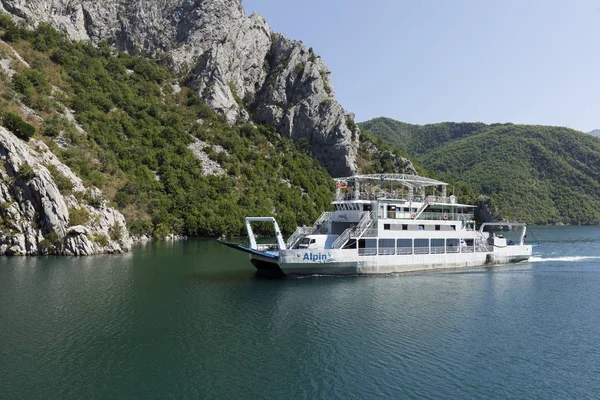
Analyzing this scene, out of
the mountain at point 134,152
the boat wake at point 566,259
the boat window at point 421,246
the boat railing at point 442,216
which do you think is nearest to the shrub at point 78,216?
the mountain at point 134,152

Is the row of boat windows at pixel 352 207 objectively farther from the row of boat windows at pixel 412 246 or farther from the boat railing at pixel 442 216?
the boat railing at pixel 442 216

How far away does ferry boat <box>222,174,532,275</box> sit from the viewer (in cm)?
4347

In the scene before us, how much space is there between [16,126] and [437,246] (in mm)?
70740

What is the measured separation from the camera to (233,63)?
509 feet

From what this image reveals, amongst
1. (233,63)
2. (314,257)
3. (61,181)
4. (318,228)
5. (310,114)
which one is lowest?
(314,257)

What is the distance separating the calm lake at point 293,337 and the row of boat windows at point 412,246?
11.4 ft

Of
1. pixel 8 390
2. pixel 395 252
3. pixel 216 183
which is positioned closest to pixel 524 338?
pixel 395 252

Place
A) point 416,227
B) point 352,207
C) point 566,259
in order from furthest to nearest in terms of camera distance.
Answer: point 566,259 → point 416,227 → point 352,207

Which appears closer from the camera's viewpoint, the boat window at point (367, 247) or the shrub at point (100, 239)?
the boat window at point (367, 247)

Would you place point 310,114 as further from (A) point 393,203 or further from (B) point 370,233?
(B) point 370,233

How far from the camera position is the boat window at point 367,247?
45.8m

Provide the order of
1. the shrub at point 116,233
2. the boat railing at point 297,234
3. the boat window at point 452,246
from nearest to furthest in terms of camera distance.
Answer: the boat railing at point 297,234 → the boat window at point 452,246 → the shrub at point 116,233

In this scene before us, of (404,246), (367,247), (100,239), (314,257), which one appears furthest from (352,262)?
(100,239)

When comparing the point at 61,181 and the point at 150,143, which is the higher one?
the point at 150,143
